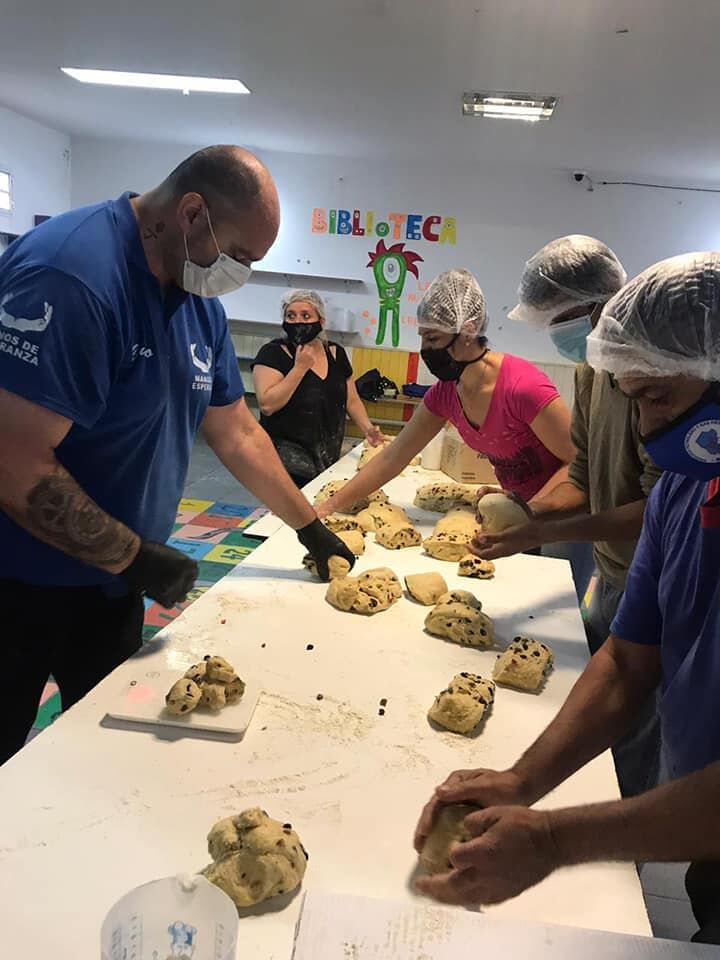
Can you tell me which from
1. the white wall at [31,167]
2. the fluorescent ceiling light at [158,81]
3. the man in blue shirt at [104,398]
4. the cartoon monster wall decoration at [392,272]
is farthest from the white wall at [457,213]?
the man in blue shirt at [104,398]

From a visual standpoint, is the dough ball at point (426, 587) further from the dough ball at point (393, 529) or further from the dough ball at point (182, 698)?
the dough ball at point (182, 698)

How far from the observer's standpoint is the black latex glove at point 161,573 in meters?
1.45

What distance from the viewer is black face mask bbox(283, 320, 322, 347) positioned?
12.0 ft

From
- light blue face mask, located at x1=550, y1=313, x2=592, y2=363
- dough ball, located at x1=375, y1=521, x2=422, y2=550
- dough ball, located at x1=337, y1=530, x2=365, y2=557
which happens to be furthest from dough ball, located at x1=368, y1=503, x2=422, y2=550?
light blue face mask, located at x1=550, y1=313, x2=592, y2=363

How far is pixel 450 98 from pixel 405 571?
4013mm

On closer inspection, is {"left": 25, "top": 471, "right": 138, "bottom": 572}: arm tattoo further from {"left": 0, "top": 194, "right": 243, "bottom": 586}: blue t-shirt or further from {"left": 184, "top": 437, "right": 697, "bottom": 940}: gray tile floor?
{"left": 184, "top": 437, "right": 697, "bottom": 940}: gray tile floor

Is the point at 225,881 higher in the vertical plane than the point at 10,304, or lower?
lower

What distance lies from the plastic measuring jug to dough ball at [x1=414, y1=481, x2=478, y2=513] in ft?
7.23

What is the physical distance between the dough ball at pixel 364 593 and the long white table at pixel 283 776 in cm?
3

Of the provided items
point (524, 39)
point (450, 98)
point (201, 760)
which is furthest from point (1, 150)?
point (201, 760)

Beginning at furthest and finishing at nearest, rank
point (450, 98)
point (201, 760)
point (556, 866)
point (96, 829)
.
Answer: point (450, 98) < point (201, 760) < point (96, 829) < point (556, 866)

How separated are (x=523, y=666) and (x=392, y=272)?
21.7 feet

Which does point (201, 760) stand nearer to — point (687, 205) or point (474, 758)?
point (474, 758)

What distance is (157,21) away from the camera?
4004 millimetres
